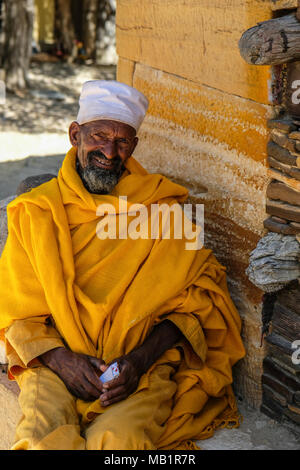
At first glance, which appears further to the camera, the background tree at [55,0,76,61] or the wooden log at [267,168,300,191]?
the background tree at [55,0,76,61]

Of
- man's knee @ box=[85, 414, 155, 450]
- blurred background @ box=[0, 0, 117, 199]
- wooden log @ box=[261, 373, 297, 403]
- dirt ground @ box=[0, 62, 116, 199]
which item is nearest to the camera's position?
man's knee @ box=[85, 414, 155, 450]

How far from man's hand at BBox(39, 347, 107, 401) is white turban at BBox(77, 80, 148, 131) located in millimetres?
1189

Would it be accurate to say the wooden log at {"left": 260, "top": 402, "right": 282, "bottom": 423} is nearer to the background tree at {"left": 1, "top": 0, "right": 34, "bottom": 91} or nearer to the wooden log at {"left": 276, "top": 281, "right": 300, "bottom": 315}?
the wooden log at {"left": 276, "top": 281, "right": 300, "bottom": 315}

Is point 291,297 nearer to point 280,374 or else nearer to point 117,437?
point 280,374

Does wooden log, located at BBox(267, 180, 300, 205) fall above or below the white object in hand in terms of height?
above

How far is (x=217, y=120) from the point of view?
11.4 feet

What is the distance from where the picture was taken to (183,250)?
322 cm

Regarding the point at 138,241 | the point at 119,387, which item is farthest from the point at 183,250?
the point at 119,387

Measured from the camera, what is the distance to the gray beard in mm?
3219

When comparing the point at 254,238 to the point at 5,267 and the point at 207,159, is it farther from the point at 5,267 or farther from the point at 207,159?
the point at 5,267

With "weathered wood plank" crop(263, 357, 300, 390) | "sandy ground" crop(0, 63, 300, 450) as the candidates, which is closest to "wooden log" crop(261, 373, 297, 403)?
"weathered wood plank" crop(263, 357, 300, 390)

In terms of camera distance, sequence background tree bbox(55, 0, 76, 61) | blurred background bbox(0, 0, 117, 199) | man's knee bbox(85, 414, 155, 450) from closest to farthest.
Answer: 1. man's knee bbox(85, 414, 155, 450)
2. blurred background bbox(0, 0, 117, 199)
3. background tree bbox(55, 0, 76, 61)

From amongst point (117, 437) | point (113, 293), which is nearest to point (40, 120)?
point (113, 293)

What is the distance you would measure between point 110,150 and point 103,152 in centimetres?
4
